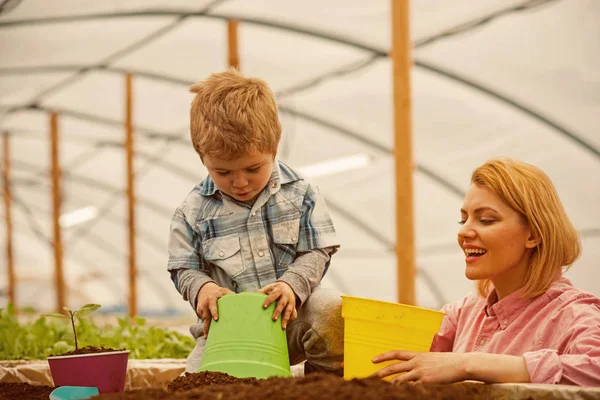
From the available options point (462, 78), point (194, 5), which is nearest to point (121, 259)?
point (194, 5)

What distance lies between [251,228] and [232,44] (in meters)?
3.33

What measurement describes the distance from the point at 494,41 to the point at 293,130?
2.47 metres

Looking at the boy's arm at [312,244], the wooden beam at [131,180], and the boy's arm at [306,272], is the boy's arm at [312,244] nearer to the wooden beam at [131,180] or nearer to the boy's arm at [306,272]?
the boy's arm at [306,272]

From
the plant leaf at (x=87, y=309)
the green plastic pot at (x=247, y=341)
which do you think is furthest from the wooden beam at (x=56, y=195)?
the green plastic pot at (x=247, y=341)

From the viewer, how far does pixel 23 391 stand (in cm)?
208

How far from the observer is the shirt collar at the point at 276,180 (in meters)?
2.17

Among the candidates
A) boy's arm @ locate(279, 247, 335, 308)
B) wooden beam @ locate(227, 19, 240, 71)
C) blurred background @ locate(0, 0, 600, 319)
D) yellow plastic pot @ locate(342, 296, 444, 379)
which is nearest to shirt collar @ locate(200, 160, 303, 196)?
boy's arm @ locate(279, 247, 335, 308)

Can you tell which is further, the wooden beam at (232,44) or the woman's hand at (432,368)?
the wooden beam at (232,44)

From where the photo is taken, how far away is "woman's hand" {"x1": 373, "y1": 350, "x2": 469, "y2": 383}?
1.58m

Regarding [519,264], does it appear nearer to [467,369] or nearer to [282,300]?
[467,369]

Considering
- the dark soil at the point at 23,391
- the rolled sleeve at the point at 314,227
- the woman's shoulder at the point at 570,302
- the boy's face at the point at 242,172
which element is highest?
the boy's face at the point at 242,172

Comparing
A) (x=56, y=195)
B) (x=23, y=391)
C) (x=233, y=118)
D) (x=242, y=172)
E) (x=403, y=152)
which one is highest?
(x=56, y=195)

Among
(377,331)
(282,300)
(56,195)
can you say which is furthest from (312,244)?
(56,195)

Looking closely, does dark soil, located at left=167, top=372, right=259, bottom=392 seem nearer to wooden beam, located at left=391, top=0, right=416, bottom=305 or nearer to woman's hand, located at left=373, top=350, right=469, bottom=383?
woman's hand, located at left=373, top=350, right=469, bottom=383
